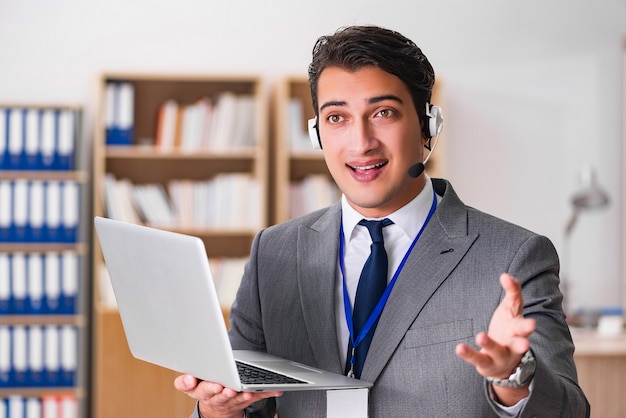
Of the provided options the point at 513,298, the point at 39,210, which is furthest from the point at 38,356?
the point at 513,298

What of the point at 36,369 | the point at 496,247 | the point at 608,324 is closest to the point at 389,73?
the point at 496,247

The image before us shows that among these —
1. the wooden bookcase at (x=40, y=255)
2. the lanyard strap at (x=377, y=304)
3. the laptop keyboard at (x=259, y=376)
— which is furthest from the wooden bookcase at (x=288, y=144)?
the laptop keyboard at (x=259, y=376)

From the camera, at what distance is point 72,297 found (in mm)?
4414

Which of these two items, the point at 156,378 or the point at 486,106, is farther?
the point at 486,106

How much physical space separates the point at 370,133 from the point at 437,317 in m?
0.34

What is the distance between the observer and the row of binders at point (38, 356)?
4.34m

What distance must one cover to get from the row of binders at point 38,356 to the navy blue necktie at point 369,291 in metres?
3.08

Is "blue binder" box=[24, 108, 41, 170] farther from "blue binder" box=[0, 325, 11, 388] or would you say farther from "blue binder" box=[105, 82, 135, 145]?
"blue binder" box=[0, 325, 11, 388]

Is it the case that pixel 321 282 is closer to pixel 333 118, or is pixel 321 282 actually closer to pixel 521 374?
pixel 333 118

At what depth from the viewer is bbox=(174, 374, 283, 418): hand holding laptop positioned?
1376 mm

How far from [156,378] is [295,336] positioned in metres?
2.85

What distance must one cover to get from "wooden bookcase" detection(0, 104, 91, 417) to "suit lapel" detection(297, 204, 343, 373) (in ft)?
9.50

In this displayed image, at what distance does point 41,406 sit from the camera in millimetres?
4379

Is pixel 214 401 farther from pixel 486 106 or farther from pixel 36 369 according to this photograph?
pixel 486 106
